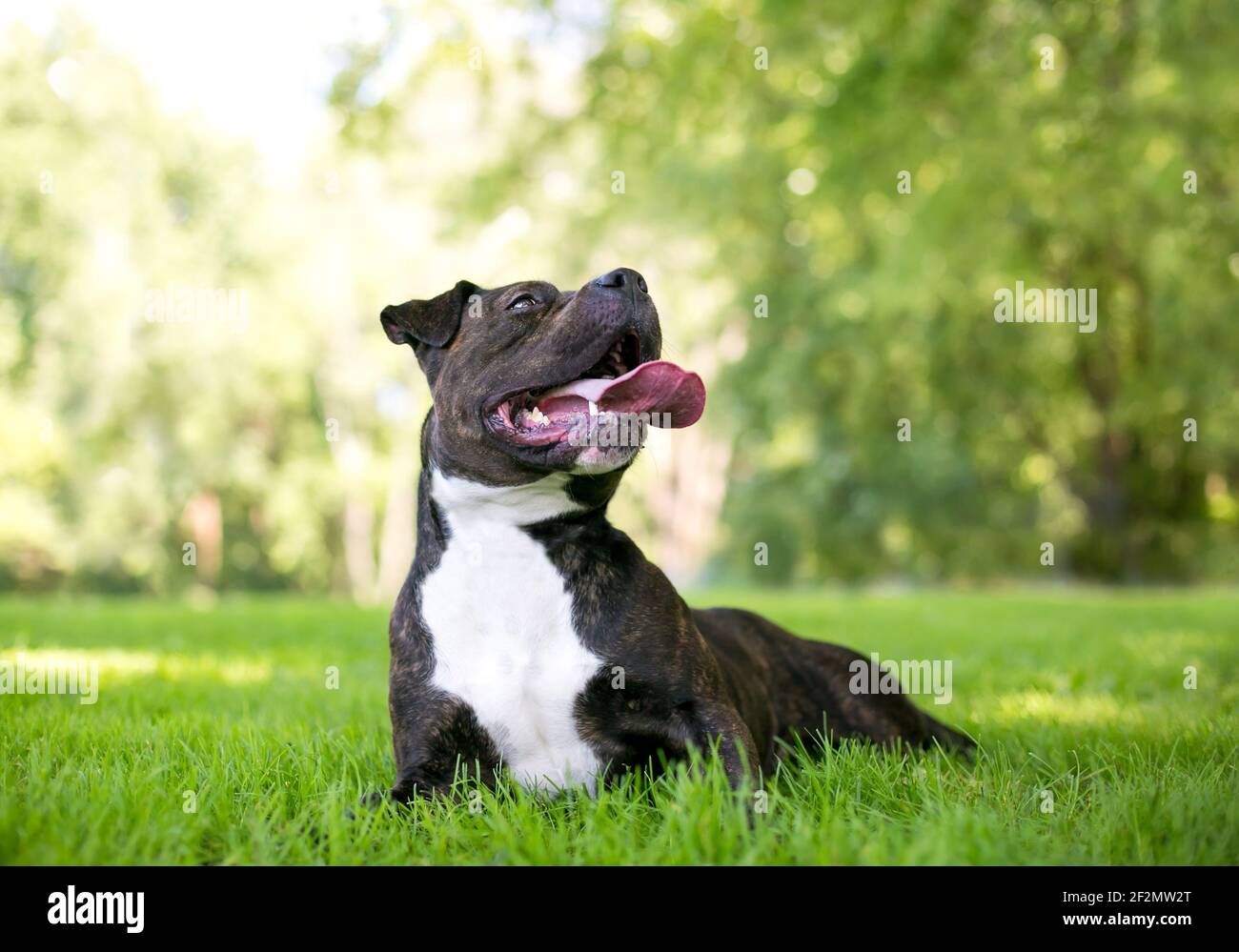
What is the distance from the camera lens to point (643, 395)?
3361 mm

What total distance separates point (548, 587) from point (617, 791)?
63 centimetres

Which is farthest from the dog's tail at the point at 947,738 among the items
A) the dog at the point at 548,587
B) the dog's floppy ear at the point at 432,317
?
the dog's floppy ear at the point at 432,317

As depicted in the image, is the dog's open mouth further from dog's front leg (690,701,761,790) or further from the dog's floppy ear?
dog's front leg (690,701,761,790)

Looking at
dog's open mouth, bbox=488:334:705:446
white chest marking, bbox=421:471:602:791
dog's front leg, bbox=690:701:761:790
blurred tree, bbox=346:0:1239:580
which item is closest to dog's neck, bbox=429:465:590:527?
white chest marking, bbox=421:471:602:791

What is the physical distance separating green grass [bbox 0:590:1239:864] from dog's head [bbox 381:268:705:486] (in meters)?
0.98

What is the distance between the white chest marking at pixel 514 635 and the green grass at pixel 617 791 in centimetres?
17

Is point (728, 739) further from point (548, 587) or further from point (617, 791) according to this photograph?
point (548, 587)

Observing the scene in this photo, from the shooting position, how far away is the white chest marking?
10.9ft

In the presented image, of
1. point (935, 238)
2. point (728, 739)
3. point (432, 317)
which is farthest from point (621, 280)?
point (935, 238)

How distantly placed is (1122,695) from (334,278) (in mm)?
25217

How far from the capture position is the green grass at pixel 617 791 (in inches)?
106
